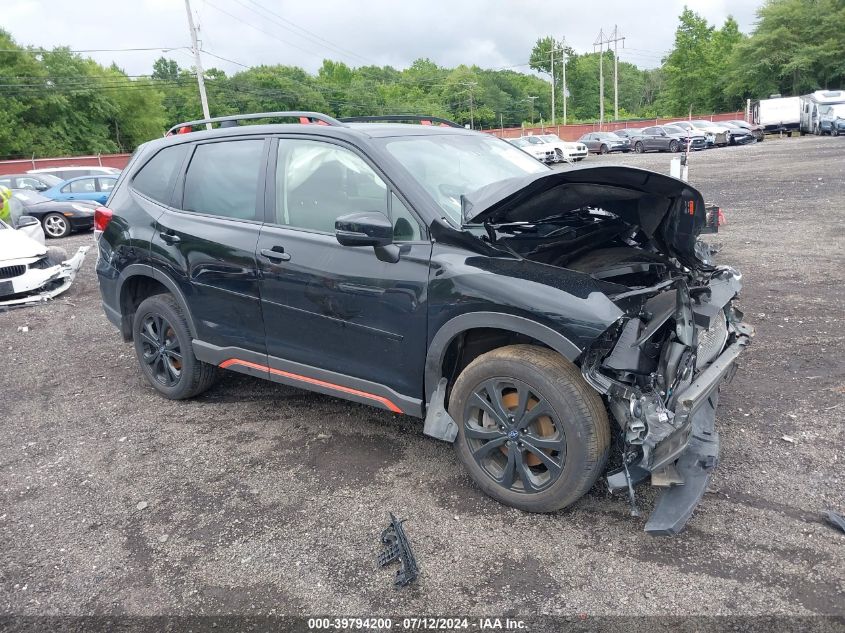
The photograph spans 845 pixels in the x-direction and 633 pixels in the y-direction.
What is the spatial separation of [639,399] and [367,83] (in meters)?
102

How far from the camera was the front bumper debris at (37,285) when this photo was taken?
8070mm

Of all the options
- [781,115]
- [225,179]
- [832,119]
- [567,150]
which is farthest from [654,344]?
[781,115]

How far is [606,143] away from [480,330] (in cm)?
3844

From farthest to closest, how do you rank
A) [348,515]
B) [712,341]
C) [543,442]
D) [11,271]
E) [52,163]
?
[52,163], [11,271], [712,341], [348,515], [543,442]

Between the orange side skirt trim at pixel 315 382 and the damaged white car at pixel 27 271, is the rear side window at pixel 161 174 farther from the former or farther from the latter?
the damaged white car at pixel 27 271

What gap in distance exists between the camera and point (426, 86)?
108 m

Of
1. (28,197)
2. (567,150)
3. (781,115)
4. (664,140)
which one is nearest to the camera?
(28,197)

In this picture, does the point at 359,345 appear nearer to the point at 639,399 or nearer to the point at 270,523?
the point at 270,523

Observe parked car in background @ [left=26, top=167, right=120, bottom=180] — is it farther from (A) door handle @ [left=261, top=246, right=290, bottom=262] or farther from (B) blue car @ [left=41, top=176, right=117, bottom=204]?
(A) door handle @ [left=261, top=246, right=290, bottom=262]

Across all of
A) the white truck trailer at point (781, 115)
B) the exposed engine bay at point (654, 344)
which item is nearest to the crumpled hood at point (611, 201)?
the exposed engine bay at point (654, 344)

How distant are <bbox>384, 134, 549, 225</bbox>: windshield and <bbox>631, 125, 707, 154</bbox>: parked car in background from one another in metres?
31.8

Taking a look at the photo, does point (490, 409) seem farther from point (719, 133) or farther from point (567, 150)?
point (719, 133)

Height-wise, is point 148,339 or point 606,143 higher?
point 606,143

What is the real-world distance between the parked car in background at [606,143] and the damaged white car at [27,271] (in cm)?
3387
